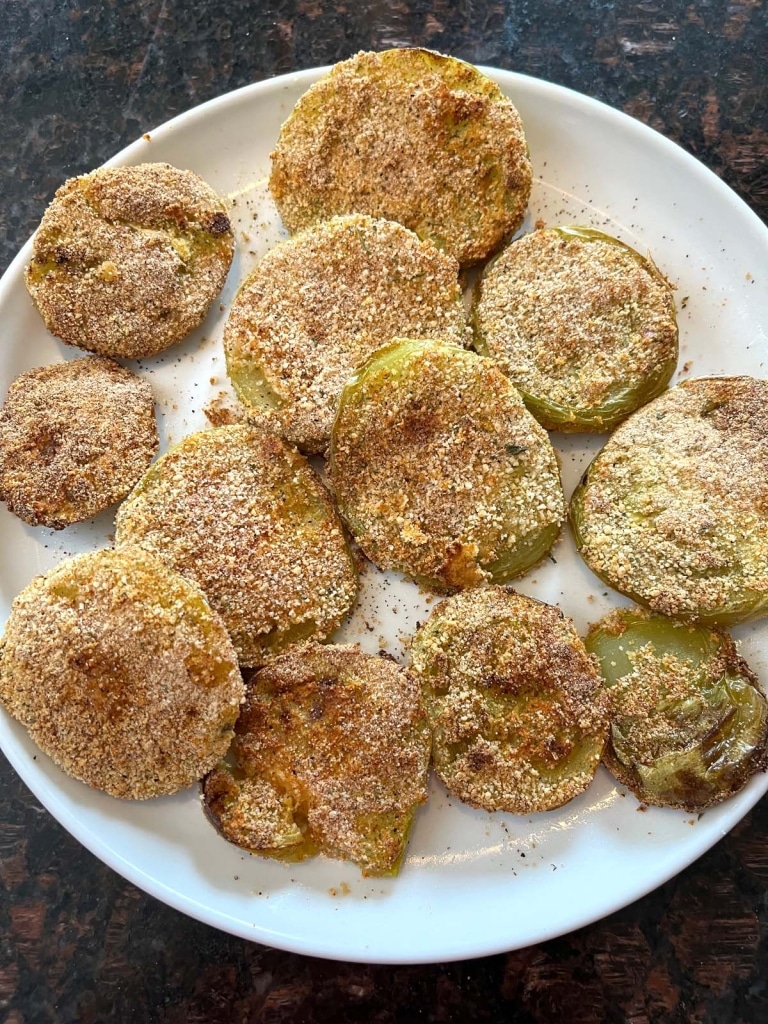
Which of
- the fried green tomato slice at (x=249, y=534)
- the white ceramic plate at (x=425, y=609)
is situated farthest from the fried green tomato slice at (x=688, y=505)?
the fried green tomato slice at (x=249, y=534)

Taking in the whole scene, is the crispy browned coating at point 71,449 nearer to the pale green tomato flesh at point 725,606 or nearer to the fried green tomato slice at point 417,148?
the fried green tomato slice at point 417,148

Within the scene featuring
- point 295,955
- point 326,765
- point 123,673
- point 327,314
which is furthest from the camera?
point 295,955

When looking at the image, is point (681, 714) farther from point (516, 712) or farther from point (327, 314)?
point (327, 314)

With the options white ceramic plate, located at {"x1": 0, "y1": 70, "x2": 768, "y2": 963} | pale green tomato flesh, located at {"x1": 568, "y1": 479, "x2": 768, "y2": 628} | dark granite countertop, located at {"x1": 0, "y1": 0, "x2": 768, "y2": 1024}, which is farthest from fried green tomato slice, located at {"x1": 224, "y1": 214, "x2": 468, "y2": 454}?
dark granite countertop, located at {"x1": 0, "y1": 0, "x2": 768, "y2": 1024}

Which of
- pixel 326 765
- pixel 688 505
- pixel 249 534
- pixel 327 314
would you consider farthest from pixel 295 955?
pixel 327 314

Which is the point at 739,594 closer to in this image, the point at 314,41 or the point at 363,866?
the point at 363,866

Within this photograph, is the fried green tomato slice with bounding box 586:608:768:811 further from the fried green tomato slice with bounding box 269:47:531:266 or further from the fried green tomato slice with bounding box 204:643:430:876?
the fried green tomato slice with bounding box 269:47:531:266
